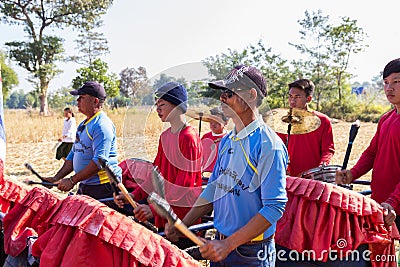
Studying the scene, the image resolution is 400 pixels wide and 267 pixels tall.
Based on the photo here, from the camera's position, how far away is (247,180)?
88.0 inches

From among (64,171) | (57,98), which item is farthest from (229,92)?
(57,98)

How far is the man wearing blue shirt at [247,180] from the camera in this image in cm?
212

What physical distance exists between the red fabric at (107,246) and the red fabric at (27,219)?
564 mm

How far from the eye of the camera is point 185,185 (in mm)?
2975

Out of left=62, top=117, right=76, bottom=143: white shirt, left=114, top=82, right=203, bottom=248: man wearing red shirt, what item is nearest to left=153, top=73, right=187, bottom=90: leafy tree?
left=114, top=82, right=203, bottom=248: man wearing red shirt

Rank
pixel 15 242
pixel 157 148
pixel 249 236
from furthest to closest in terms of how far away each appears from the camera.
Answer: pixel 157 148
pixel 15 242
pixel 249 236

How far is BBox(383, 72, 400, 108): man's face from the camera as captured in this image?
318 centimetres

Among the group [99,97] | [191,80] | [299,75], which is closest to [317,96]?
[299,75]

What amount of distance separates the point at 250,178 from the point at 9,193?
1.89 meters

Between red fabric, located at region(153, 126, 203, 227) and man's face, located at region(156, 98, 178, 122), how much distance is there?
4.9 inches

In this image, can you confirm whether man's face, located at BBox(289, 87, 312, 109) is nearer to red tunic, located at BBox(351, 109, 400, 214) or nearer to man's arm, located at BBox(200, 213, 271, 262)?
red tunic, located at BBox(351, 109, 400, 214)

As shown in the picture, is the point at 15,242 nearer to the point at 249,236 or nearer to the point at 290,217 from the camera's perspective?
the point at 249,236

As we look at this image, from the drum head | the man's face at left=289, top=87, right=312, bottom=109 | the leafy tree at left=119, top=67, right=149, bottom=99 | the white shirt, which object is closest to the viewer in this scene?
the leafy tree at left=119, top=67, right=149, bottom=99

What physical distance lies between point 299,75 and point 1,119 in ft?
90.7
